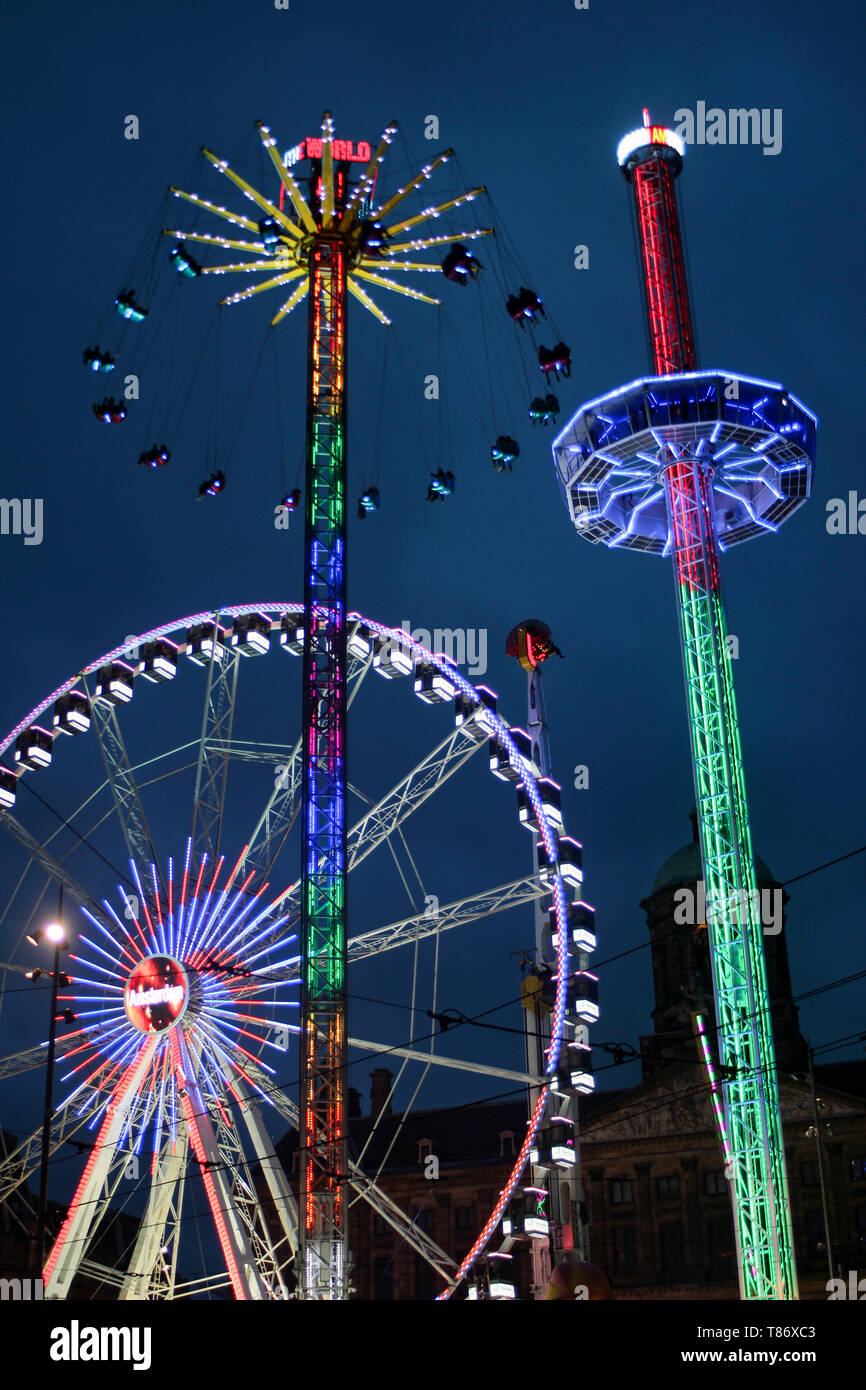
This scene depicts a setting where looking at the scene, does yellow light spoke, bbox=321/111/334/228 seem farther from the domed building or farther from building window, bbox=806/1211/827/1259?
building window, bbox=806/1211/827/1259

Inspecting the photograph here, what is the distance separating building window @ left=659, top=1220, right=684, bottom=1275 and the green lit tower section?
37.8 metres

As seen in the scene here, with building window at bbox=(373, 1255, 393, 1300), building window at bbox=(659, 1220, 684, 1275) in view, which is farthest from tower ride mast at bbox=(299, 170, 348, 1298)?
building window at bbox=(373, 1255, 393, 1300)

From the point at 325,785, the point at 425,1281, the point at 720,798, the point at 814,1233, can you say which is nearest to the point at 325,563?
the point at 325,785

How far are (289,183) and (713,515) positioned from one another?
56.7 ft

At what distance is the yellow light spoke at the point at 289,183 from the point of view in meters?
38.5

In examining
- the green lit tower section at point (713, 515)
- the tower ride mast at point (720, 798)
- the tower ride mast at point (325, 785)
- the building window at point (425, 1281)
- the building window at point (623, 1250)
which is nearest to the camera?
the tower ride mast at point (325, 785)

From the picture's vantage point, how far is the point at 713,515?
48844 mm

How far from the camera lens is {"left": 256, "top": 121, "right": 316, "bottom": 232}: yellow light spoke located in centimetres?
3847

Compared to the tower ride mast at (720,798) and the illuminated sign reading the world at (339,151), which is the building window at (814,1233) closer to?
the tower ride mast at (720,798)

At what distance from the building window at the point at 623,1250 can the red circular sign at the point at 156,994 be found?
50.6 m

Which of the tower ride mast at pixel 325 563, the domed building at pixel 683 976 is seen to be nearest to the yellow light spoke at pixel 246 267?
the tower ride mast at pixel 325 563

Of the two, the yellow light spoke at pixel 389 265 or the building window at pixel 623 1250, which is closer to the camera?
the yellow light spoke at pixel 389 265

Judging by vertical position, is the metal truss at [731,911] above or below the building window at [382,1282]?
above

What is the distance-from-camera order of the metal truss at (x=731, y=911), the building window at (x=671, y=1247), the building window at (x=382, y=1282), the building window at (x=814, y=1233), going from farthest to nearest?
the building window at (x=382, y=1282) < the building window at (x=671, y=1247) < the building window at (x=814, y=1233) < the metal truss at (x=731, y=911)
